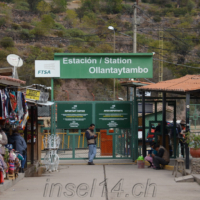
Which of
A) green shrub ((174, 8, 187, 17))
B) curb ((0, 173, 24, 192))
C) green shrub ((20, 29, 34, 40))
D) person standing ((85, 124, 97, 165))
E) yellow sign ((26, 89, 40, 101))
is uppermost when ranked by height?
green shrub ((174, 8, 187, 17))

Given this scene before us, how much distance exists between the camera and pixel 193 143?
41.9ft

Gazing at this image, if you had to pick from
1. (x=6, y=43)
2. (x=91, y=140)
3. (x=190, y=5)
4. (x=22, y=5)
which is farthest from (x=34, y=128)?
(x=190, y=5)

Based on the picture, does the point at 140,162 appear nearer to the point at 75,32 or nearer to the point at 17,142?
the point at 17,142

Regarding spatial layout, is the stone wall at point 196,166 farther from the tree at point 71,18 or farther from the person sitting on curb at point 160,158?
the tree at point 71,18

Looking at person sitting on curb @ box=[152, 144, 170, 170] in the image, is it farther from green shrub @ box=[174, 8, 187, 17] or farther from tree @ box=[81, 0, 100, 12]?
green shrub @ box=[174, 8, 187, 17]

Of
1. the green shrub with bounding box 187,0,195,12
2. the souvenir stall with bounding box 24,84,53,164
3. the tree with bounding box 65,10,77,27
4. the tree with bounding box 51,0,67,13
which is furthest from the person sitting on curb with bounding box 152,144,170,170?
the green shrub with bounding box 187,0,195,12

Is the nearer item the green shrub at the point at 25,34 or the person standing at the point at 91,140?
the person standing at the point at 91,140

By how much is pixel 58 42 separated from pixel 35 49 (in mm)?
9946

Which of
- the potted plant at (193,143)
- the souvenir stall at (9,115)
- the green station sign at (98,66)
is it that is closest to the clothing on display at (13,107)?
the souvenir stall at (9,115)

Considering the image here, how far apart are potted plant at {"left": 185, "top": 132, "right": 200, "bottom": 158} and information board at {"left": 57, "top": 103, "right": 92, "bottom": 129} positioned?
217 inches

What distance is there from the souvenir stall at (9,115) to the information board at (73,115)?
16.2ft

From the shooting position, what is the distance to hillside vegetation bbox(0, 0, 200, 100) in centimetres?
6024

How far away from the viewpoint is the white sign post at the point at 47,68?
16.8m

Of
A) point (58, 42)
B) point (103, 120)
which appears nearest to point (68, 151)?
point (103, 120)
